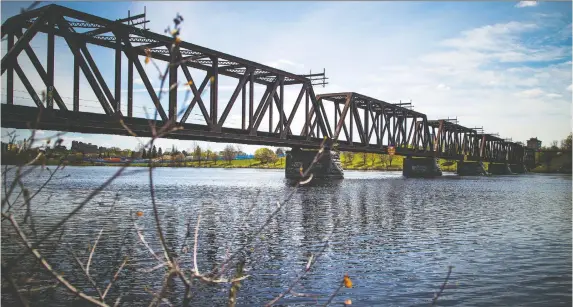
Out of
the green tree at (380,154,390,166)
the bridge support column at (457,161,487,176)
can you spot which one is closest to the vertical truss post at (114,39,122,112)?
the bridge support column at (457,161,487,176)

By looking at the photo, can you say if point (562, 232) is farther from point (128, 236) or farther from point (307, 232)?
point (128, 236)

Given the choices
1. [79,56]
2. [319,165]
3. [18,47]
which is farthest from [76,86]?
[319,165]

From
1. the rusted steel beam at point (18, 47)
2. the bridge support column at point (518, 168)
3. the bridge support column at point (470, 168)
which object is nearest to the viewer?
the rusted steel beam at point (18, 47)

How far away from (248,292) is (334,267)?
3080mm

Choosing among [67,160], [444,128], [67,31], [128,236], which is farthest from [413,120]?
[67,160]

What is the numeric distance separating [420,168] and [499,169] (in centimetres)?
5620

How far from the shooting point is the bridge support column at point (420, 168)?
99.5 metres

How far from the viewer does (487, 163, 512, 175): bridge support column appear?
465 feet

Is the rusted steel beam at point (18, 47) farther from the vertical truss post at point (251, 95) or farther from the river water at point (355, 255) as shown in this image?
the vertical truss post at point (251, 95)

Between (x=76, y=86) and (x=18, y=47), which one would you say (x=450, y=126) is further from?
(x=18, y=47)

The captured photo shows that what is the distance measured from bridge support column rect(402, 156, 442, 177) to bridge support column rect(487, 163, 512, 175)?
52.8 metres

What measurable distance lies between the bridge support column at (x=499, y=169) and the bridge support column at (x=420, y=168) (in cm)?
5285

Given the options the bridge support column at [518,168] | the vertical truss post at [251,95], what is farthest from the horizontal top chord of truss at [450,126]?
the vertical truss post at [251,95]

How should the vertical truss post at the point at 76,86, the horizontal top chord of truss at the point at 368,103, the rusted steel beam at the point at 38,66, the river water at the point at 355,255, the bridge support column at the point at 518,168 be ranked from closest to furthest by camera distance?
1. the river water at the point at 355,255
2. the rusted steel beam at the point at 38,66
3. the vertical truss post at the point at 76,86
4. the horizontal top chord of truss at the point at 368,103
5. the bridge support column at the point at 518,168
